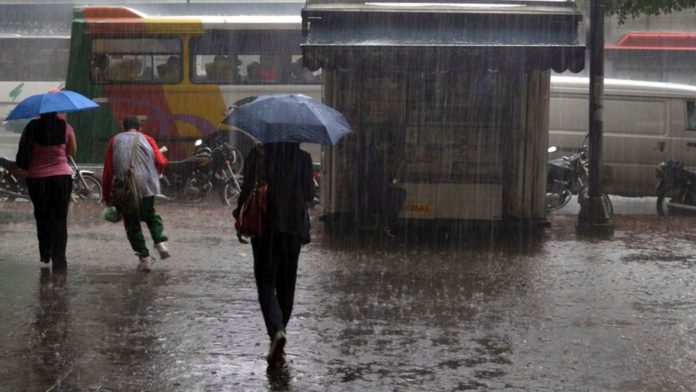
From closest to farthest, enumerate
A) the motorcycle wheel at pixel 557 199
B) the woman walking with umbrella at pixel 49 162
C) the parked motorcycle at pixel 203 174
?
1. the woman walking with umbrella at pixel 49 162
2. the motorcycle wheel at pixel 557 199
3. the parked motorcycle at pixel 203 174

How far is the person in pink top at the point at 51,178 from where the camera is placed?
10227mm

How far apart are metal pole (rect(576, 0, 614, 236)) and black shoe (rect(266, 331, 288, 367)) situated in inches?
315

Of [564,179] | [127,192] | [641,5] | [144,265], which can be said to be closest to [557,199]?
[564,179]

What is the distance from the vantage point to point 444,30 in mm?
12961

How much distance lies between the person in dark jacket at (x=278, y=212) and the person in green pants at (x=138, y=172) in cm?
355

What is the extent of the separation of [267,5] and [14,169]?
752 inches

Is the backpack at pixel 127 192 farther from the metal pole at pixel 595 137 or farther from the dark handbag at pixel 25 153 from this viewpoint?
the metal pole at pixel 595 137

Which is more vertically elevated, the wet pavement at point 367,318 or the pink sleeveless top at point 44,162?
the pink sleeveless top at point 44,162

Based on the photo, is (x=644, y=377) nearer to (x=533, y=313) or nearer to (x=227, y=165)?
(x=533, y=313)

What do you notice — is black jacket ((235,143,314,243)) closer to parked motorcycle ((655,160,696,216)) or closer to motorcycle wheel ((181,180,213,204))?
motorcycle wheel ((181,180,213,204))

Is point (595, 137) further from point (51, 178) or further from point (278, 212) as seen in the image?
point (278, 212)

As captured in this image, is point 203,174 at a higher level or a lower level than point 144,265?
higher

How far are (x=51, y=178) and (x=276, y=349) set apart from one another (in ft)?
13.9

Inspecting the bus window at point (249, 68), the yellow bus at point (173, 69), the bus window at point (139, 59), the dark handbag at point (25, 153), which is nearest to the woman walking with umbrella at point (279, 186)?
the dark handbag at point (25, 153)
